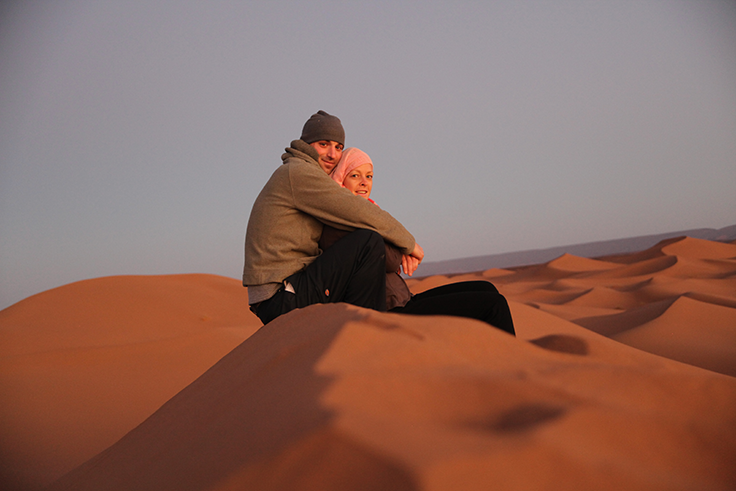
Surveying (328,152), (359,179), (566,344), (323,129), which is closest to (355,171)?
(359,179)

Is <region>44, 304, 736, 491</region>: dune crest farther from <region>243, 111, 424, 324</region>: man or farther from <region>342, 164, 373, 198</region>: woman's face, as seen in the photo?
<region>342, 164, 373, 198</region>: woman's face

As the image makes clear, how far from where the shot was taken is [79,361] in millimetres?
3834

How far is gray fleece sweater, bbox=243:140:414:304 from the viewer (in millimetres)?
2352

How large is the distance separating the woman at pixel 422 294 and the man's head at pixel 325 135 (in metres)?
0.07

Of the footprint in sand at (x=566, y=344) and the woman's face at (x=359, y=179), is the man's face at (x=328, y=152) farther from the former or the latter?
the footprint in sand at (x=566, y=344)

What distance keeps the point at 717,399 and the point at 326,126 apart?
2296 millimetres

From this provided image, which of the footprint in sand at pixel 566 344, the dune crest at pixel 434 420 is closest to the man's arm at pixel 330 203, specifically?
the dune crest at pixel 434 420

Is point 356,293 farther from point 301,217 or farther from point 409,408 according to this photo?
point 409,408

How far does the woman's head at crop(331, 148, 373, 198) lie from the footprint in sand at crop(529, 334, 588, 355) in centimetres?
160

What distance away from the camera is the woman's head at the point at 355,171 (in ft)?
9.36

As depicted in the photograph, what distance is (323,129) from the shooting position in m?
2.82

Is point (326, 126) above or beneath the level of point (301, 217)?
above

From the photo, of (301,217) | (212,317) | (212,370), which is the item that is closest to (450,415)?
(212,370)

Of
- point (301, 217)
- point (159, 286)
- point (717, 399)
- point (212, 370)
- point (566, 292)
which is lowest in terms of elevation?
point (566, 292)
